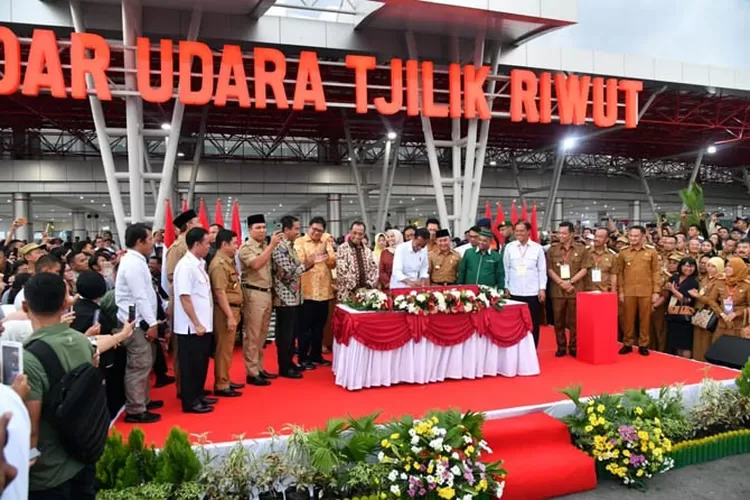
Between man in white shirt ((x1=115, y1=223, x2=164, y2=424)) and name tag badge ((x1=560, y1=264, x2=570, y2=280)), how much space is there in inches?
172

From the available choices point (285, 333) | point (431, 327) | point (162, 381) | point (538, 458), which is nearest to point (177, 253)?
point (285, 333)

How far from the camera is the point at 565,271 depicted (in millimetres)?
5816

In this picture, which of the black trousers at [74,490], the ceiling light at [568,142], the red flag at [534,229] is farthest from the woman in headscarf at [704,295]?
the ceiling light at [568,142]

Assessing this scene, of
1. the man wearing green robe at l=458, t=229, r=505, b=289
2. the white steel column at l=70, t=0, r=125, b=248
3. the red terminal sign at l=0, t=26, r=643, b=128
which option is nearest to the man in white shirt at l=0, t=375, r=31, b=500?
the man wearing green robe at l=458, t=229, r=505, b=289

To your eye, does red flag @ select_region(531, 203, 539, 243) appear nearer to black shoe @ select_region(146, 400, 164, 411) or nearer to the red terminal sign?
the red terminal sign

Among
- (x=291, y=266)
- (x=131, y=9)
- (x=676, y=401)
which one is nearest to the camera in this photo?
(x=676, y=401)

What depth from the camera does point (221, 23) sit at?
9.02 metres

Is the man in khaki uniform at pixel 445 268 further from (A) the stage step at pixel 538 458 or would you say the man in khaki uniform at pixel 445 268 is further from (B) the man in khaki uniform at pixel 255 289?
(A) the stage step at pixel 538 458

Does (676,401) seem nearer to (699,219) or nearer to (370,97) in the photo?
(699,219)

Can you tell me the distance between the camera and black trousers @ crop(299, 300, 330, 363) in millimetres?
5250

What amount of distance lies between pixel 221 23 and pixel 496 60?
17.5 feet

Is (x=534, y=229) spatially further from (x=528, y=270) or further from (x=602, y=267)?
(x=528, y=270)

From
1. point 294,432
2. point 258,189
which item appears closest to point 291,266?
point 294,432

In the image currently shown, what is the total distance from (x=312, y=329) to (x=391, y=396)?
1406 millimetres
